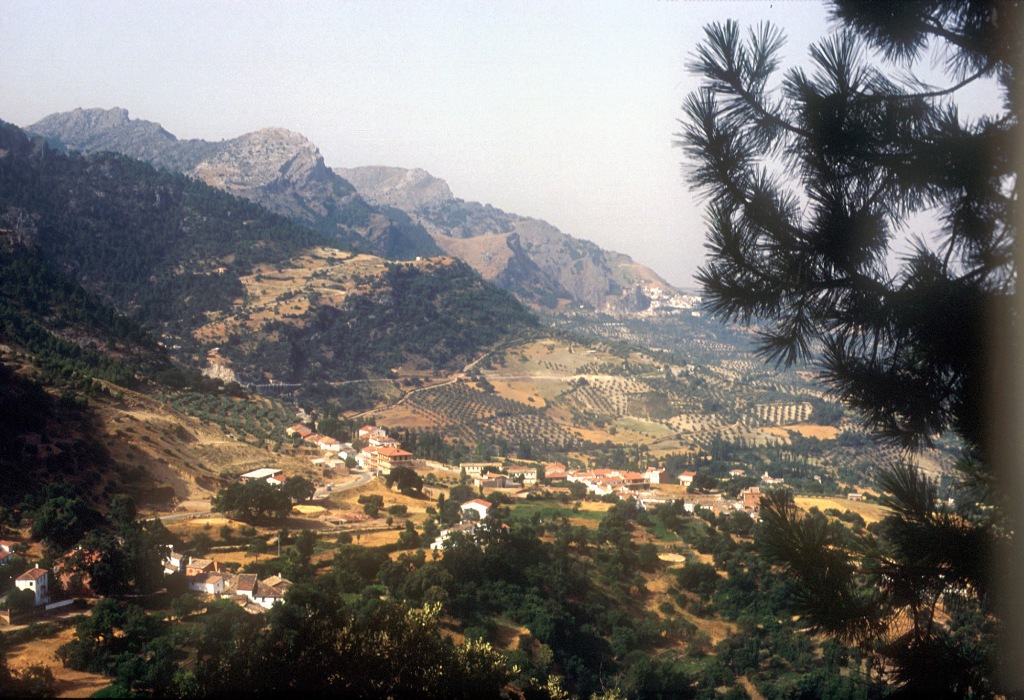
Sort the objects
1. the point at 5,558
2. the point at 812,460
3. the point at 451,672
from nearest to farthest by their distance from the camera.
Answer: the point at 451,672, the point at 5,558, the point at 812,460

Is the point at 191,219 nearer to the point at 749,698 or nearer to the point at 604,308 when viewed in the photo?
the point at 749,698

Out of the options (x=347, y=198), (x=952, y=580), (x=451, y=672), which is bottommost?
(x=451, y=672)

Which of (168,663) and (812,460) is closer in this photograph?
(168,663)

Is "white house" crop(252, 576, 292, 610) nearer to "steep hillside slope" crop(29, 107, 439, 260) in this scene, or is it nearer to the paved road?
the paved road

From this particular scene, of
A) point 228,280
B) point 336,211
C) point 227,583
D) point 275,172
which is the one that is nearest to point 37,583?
point 227,583

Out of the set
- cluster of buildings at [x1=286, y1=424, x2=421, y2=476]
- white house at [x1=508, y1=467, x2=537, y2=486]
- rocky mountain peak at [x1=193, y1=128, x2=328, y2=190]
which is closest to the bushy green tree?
cluster of buildings at [x1=286, y1=424, x2=421, y2=476]

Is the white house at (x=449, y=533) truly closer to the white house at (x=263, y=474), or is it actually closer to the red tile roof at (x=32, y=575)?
the white house at (x=263, y=474)

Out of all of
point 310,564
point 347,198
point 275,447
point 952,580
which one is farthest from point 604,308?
point 952,580

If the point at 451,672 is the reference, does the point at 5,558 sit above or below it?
below
